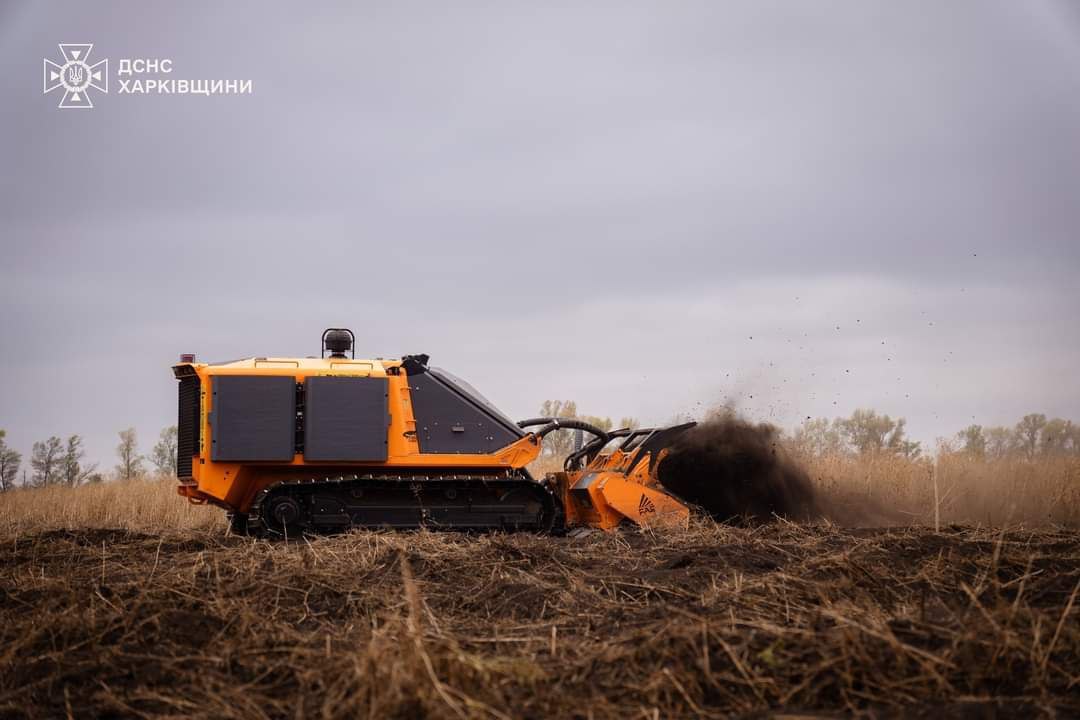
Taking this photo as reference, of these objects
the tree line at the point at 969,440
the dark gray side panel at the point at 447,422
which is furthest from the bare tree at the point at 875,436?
the dark gray side panel at the point at 447,422

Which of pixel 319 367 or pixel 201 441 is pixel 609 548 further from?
pixel 201 441

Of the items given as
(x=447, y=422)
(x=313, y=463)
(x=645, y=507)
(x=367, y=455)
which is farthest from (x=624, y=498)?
(x=313, y=463)


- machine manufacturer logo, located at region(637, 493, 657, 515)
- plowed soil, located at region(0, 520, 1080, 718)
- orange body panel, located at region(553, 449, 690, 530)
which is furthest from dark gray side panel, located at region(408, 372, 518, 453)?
plowed soil, located at region(0, 520, 1080, 718)

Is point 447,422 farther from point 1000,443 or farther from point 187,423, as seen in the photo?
point 1000,443

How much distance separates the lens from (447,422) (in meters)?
11.5

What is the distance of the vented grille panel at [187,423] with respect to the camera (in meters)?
11.2

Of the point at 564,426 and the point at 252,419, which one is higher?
the point at 252,419

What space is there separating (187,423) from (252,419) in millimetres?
981

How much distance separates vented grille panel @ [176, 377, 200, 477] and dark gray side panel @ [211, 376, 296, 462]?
422mm

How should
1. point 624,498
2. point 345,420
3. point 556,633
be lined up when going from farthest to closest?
point 624,498, point 345,420, point 556,633

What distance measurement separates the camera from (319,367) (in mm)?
11281

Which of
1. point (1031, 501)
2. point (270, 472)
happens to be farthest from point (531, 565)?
point (1031, 501)

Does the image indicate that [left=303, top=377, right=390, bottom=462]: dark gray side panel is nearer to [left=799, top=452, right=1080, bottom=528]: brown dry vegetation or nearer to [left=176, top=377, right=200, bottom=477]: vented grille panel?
[left=176, top=377, right=200, bottom=477]: vented grille panel

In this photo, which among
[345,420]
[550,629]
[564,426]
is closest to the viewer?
[550,629]
